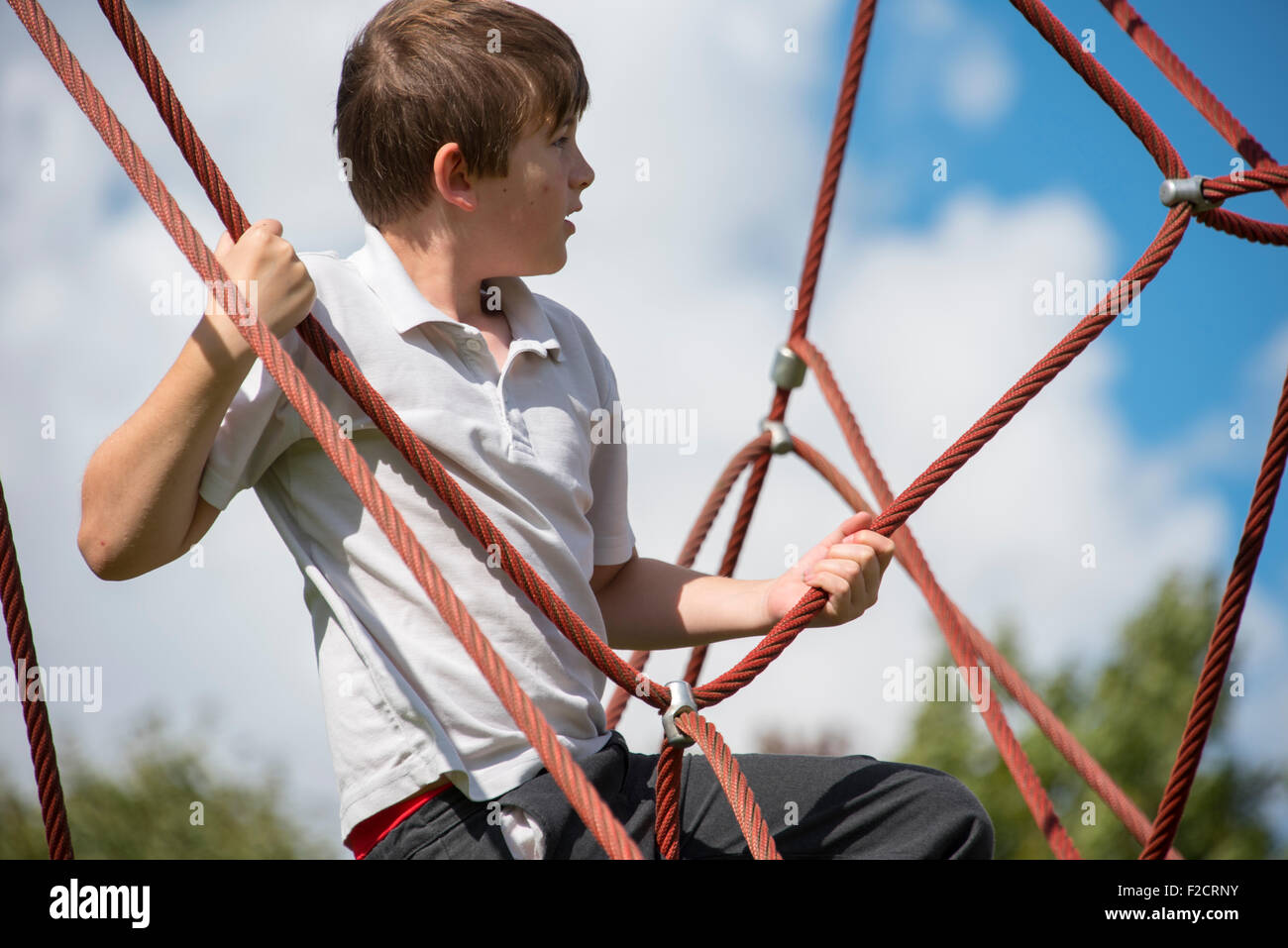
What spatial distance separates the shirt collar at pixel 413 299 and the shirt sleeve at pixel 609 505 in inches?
3.4

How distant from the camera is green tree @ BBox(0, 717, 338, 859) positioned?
22.1 ft

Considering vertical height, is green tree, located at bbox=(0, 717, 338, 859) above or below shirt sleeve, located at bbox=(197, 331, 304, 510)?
below

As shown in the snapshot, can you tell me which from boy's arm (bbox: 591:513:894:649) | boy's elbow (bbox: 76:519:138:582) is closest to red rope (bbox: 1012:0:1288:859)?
boy's arm (bbox: 591:513:894:649)

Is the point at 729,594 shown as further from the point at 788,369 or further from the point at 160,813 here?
the point at 160,813

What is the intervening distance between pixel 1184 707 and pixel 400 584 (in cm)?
643

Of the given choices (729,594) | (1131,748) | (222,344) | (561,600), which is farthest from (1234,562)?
(1131,748)

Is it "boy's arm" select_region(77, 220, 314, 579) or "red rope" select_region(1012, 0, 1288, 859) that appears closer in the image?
"boy's arm" select_region(77, 220, 314, 579)

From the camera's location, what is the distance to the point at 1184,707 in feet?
21.3

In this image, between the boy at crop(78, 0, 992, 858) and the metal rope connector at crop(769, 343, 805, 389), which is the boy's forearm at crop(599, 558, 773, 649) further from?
the metal rope connector at crop(769, 343, 805, 389)

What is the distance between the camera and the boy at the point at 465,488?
2.55 ft

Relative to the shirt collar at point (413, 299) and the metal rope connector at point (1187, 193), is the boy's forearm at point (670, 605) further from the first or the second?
the metal rope connector at point (1187, 193)

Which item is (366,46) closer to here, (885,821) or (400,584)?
(400,584)

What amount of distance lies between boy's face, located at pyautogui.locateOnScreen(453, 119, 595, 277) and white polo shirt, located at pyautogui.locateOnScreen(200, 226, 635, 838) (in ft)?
0.21

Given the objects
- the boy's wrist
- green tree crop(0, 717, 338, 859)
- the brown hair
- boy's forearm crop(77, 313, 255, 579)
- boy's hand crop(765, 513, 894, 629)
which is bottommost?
green tree crop(0, 717, 338, 859)
